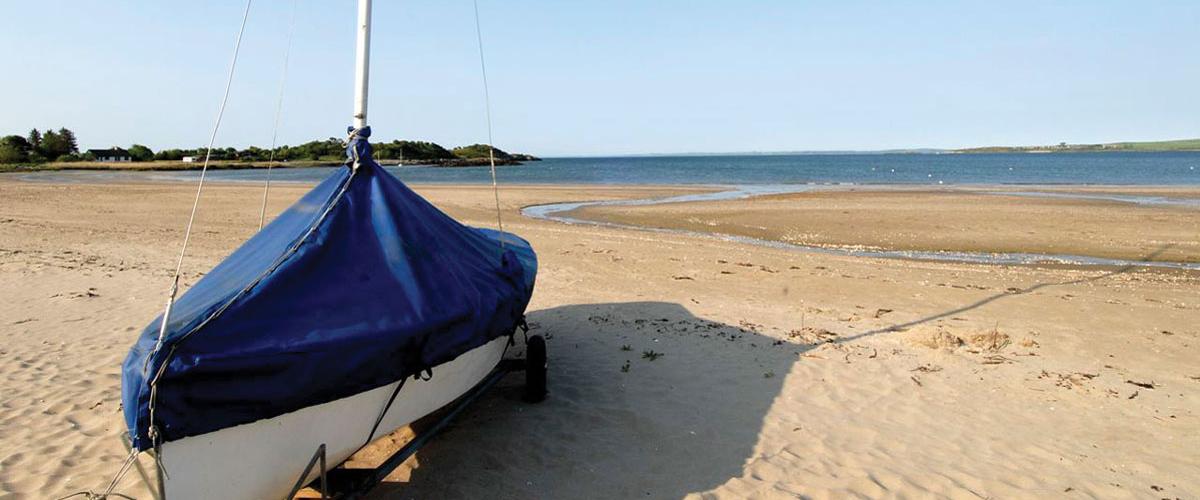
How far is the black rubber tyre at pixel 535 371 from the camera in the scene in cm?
618

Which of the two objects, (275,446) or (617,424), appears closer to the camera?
(275,446)

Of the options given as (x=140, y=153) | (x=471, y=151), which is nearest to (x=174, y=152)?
(x=140, y=153)

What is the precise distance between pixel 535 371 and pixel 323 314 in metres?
2.58

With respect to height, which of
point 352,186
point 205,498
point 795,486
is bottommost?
point 795,486

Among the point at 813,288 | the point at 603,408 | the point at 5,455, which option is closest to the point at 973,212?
the point at 813,288

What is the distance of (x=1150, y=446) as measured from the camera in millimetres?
5547

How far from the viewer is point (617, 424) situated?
5859 mm

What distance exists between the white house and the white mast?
109970mm

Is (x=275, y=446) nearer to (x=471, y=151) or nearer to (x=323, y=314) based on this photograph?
(x=323, y=314)

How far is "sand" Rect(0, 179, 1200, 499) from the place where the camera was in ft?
16.3

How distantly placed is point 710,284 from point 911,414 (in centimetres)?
598

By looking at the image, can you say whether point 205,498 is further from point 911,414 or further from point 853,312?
point 853,312

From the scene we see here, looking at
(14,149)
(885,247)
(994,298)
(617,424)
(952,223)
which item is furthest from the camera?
(14,149)

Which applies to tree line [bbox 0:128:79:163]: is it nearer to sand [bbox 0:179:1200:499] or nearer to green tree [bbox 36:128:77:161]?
green tree [bbox 36:128:77:161]
